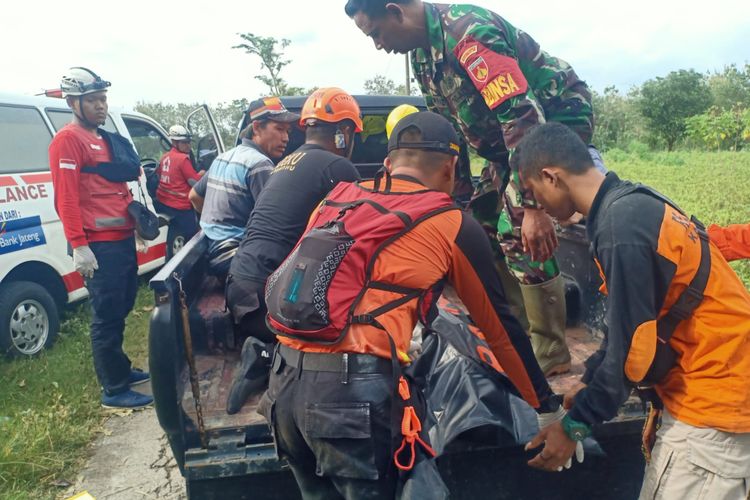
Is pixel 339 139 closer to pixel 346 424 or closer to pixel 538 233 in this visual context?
pixel 538 233

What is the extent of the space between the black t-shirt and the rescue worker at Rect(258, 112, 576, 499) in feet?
3.43

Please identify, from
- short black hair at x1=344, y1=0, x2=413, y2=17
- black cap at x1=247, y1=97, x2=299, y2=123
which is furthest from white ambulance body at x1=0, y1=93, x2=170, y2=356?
short black hair at x1=344, y1=0, x2=413, y2=17

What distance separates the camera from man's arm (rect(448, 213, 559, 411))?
1.72m

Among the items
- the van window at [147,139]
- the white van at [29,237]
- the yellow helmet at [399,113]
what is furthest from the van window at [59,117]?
the yellow helmet at [399,113]

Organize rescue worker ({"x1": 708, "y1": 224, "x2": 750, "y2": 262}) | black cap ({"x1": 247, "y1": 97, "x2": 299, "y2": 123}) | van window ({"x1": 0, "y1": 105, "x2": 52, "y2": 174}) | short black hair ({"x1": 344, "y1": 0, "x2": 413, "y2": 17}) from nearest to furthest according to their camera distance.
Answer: rescue worker ({"x1": 708, "y1": 224, "x2": 750, "y2": 262})
short black hair ({"x1": 344, "y1": 0, "x2": 413, "y2": 17})
black cap ({"x1": 247, "y1": 97, "x2": 299, "y2": 123})
van window ({"x1": 0, "y1": 105, "x2": 52, "y2": 174})

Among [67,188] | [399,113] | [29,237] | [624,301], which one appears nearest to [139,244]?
[67,188]

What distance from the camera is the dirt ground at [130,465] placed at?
3014 mm

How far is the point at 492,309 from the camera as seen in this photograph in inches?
70.6

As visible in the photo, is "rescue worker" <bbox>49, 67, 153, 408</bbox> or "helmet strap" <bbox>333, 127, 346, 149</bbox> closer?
"helmet strap" <bbox>333, 127, 346, 149</bbox>

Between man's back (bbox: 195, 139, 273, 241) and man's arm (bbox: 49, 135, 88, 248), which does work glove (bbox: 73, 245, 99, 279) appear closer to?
man's arm (bbox: 49, 135, 88, 248)

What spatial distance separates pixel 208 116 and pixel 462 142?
422cm

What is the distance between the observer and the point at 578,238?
9.95 ft

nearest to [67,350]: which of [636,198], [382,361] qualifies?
[382,361]

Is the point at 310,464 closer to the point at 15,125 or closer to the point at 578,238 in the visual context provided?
the point at 578,238
